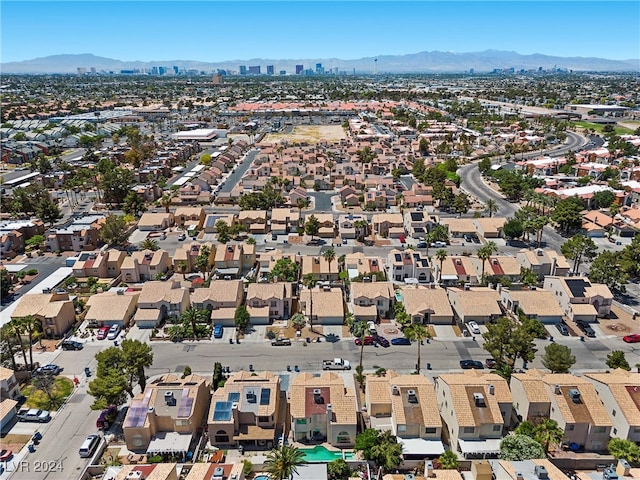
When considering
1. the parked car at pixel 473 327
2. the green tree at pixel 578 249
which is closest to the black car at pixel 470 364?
the parked car at pixel 473 327

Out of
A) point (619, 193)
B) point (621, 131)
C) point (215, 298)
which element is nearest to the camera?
point (215, 298)

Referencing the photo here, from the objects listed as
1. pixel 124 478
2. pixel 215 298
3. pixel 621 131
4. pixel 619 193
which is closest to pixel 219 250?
pixel 215 298

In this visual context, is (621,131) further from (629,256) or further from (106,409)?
(106,409)

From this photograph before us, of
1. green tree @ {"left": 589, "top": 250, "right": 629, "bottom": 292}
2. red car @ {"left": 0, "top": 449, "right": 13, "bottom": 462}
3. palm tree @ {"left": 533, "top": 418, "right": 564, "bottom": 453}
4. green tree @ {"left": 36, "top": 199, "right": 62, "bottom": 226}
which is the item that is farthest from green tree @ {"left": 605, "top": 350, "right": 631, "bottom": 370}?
green tree @ {"left": 36, "top": 199, "right": 62, "bottom": 226}

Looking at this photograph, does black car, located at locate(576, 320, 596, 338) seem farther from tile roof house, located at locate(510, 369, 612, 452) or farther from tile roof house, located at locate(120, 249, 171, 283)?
tile roof house, located at locate(120, 249, 171, 283)

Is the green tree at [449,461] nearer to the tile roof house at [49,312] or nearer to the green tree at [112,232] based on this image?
the tile roof house at [49,312]
